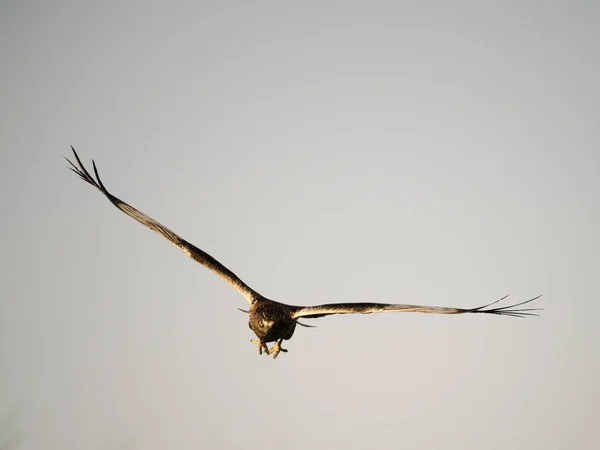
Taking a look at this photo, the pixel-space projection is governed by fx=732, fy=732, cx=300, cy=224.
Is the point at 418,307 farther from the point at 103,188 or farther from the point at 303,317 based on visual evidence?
the point at 103,188

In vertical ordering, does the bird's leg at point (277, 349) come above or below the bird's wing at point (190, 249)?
below

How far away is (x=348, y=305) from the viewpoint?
20.5m

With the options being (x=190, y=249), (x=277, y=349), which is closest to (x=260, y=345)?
(x=277, y=349)

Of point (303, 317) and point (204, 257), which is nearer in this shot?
point (303, 317)

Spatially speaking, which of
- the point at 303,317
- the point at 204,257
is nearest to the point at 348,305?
the point at 303,317

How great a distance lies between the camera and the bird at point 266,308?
19.8 metres

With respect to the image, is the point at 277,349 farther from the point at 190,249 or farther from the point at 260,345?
the point at 190,249

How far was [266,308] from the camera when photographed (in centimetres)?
2150

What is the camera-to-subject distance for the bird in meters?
19.8

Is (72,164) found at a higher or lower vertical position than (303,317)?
higher

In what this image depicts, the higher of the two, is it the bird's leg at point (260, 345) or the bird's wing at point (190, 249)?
the bird's wing at point (190, 249)

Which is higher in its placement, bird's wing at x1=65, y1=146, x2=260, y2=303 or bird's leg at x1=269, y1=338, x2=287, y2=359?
bird's wing at x1=65, y1=146, x2=260, y2=303

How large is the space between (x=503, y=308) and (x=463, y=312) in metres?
1.11

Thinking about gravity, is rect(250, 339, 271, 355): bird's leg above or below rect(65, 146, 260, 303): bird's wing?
below
